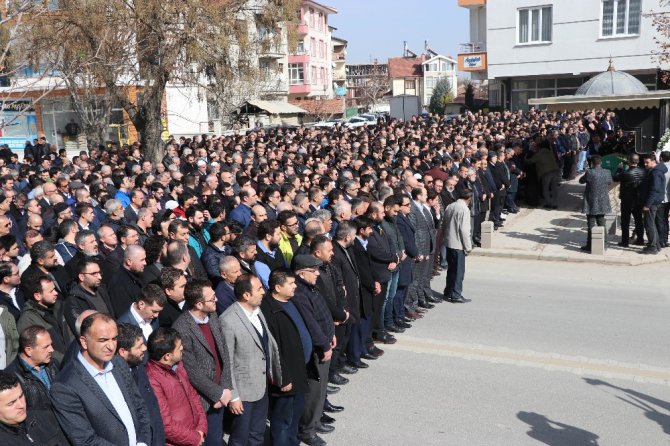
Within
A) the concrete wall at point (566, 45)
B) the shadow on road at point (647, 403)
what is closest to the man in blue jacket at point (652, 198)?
the shadow on road at point (647, 403)

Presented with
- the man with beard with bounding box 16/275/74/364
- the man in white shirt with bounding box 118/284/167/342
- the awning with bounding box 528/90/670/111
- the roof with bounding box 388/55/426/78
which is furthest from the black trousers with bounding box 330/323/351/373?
the roof with bounding box 388/55/426/78

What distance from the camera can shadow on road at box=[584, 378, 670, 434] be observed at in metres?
6.66

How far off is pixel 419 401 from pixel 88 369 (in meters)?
3.84

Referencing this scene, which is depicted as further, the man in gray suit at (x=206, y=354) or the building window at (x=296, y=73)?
the building window at (x=296, y=73)

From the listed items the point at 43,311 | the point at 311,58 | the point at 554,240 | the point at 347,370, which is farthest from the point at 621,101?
the point at 311,58

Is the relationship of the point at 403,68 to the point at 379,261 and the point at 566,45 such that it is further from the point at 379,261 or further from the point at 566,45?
the point at 379,261

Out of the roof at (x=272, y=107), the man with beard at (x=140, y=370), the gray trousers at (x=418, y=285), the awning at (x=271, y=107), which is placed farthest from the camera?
the roof at (x=272, y=107)

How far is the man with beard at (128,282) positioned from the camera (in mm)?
6531

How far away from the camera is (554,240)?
1486cm

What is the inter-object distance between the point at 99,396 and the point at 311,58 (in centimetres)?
7073

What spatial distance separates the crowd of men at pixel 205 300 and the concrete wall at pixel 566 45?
26141mm

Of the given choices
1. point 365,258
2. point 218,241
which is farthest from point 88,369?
point 365,258

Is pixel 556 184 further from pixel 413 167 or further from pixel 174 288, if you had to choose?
pixel 174 288

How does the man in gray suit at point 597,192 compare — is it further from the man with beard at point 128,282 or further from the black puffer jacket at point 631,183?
the man with beard at point 128,282
